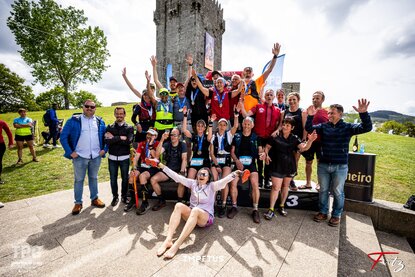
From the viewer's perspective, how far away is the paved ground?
253 cm

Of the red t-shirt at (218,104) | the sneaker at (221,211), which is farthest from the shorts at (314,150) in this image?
the sneaker at (221,211)

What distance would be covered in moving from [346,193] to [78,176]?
6.27 metres

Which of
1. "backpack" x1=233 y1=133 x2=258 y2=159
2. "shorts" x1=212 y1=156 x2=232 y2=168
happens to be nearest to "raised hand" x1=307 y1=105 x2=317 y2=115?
"backpack" x1=233 y1=133 x2=258 y2=159

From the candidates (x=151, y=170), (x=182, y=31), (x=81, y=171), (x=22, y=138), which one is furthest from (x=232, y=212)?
(x=182, y=31)

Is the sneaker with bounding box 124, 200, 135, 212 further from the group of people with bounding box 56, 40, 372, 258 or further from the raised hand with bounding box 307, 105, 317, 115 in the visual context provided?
the raised hand with bounding box 307, 105, 317, 115

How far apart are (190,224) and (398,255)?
4191 mm

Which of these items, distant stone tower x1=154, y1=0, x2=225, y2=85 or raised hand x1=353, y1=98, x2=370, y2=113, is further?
distant stone tower x1=154, y1=0, x2=225, y2=85

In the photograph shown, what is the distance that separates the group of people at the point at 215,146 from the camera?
12.1ft

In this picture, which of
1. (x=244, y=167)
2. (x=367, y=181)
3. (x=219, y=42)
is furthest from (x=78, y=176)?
(x=219, y=42)

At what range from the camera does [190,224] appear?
306 centimetres

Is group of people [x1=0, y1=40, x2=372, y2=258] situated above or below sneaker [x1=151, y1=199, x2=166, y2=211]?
above

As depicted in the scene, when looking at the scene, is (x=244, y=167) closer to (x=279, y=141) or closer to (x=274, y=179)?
(x=274, y=179)

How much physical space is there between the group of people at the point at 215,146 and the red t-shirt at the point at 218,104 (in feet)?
0.08

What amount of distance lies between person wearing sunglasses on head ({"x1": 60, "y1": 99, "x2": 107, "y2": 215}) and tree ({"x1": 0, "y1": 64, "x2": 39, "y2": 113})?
4517 centimetres
